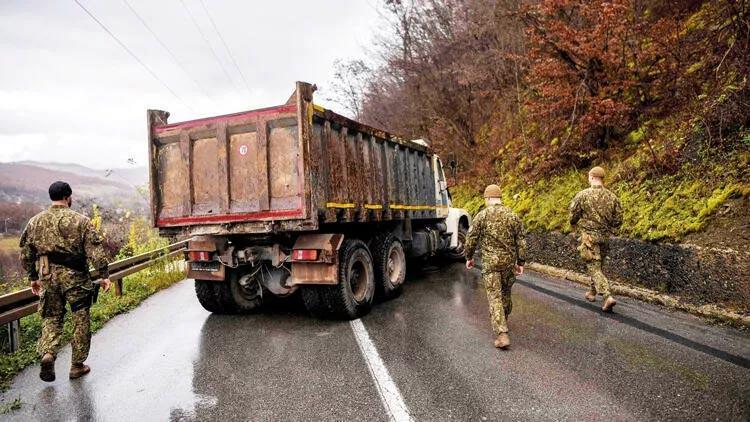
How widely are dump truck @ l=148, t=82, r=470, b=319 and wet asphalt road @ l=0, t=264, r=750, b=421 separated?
0.55m

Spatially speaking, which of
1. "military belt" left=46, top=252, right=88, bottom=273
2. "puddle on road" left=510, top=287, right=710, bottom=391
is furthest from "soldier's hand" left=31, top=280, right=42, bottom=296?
"puddle on road" left=510, top=287, right=710, bottom=391

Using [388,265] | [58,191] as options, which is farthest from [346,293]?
[58,191]

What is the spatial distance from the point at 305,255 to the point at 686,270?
4.71 m

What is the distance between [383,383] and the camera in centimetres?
345

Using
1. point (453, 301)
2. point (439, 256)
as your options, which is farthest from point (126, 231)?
point (453, 301)

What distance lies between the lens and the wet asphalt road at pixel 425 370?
3008 mm

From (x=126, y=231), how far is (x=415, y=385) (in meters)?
14.8

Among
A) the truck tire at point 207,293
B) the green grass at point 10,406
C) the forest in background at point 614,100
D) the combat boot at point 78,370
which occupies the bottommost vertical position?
the green grass at point 10,406

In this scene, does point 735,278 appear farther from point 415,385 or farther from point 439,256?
point 439,256

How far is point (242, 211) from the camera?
206 inches

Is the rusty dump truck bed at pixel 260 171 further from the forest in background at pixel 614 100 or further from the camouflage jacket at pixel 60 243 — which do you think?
the forest in background at pixel 614 100

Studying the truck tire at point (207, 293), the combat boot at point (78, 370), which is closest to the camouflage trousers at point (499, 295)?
the truck tire at point (207, 293)

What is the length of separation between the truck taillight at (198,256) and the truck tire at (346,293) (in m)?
1.31

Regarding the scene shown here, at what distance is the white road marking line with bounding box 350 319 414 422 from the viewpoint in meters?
A: 2.93
